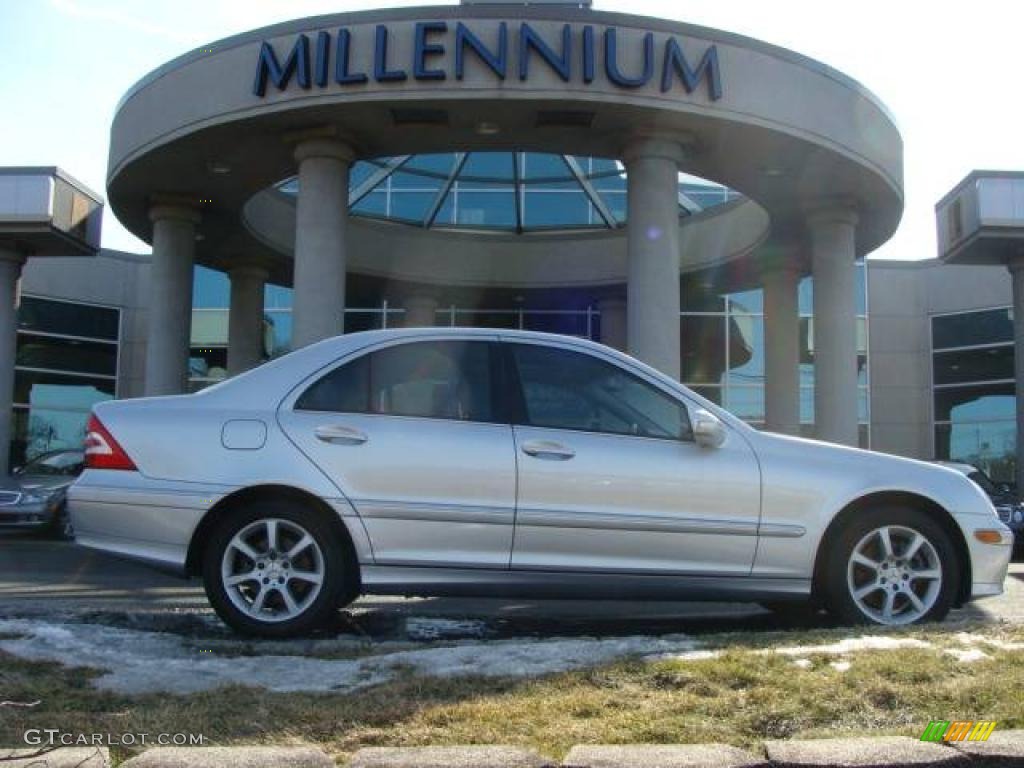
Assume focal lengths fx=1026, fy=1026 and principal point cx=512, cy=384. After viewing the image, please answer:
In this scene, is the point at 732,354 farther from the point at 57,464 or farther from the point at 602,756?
the point at 602,756

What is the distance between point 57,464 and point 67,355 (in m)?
10.2

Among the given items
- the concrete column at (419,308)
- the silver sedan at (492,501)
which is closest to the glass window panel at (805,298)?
the concrete column at (419,308)

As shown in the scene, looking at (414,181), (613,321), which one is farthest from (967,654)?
(613,321)

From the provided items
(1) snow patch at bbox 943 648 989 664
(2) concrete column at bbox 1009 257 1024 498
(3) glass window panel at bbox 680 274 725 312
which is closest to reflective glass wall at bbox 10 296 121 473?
(3) glass window panel at bbox 680 274 725 312

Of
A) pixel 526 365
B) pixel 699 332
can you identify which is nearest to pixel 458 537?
pixel 526 365

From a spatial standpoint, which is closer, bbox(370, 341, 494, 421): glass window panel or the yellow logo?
the yellow logo

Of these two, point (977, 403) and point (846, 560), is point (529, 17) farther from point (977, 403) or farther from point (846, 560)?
point (977, 403)

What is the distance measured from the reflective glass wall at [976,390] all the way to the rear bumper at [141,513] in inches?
915

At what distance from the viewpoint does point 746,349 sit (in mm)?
24797

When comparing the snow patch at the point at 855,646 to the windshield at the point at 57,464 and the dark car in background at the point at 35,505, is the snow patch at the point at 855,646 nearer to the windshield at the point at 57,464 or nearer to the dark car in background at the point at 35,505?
the dark car in background at the point at 35,505

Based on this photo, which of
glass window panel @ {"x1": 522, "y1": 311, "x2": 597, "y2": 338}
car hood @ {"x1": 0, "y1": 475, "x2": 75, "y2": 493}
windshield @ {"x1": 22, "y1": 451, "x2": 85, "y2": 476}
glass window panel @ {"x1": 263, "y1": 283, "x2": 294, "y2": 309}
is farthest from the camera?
glass window panel @ {"x1": 263, "y1": 283, "x2": 294, "y2": 309}

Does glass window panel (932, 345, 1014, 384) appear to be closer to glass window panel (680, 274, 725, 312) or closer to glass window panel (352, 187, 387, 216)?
glass window panel (680, 274, 725, 312)

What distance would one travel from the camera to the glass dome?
67.0ft

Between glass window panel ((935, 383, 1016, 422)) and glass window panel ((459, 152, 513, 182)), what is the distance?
12.5 m
